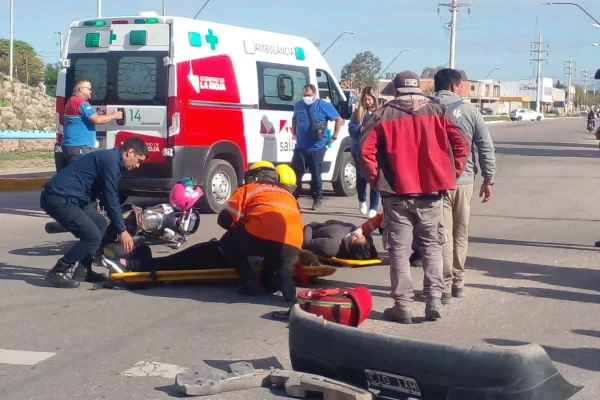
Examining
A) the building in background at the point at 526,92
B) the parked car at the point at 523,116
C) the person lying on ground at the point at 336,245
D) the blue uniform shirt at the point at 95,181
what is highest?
the building in background at the point at 526,92

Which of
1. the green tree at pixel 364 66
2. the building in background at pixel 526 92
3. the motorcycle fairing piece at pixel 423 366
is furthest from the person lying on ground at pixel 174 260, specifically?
the building in background at pixel 526 92

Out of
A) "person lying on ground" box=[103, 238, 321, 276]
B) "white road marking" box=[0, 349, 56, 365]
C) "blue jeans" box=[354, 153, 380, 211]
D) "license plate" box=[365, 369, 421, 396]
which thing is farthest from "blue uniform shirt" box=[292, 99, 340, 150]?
"license plate" box=[365, 369, 421, 396]

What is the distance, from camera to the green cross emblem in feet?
41.1

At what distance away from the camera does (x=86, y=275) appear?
8.20 m

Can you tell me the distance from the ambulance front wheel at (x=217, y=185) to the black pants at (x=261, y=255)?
496cm

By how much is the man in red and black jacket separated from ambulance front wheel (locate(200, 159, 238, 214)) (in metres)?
6.29

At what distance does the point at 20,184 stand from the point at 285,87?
5619 mm

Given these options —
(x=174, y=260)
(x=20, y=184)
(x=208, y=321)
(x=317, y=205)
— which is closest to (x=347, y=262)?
(x=174, y=260)

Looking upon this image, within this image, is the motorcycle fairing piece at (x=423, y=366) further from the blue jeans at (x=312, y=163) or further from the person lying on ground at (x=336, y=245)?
the blue jeans at (x=312, y=163)

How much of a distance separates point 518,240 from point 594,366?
17.5 feet

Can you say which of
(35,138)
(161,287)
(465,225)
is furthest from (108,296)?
(35,138)

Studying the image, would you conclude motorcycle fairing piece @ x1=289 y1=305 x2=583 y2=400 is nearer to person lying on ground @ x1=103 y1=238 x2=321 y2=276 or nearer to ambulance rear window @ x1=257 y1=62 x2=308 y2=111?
person lying on ground @ x1=103 y1=238 x2=321 y2=276

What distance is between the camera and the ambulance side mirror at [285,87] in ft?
46.4

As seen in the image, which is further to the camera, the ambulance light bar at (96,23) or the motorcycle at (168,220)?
the ambulance light bar at (96,23)
